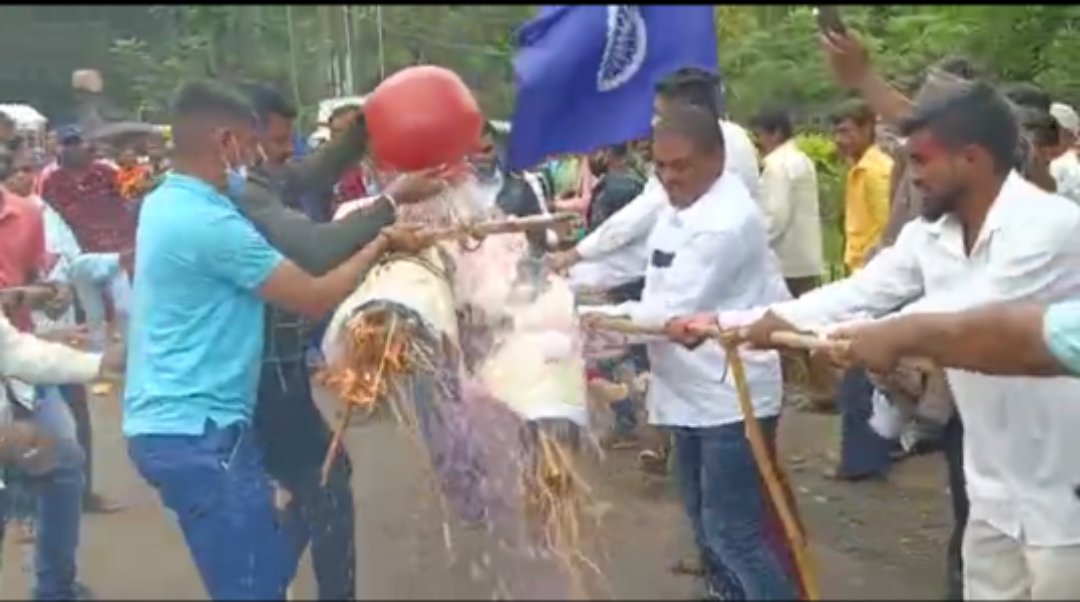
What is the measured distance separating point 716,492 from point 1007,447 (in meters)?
0.85

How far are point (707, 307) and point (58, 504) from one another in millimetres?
1444

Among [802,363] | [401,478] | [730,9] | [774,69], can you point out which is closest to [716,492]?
[802,363]

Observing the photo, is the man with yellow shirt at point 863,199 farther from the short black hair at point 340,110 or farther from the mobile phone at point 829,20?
the short black hair at point 340,110

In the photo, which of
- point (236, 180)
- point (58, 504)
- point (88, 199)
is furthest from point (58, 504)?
point (236, 180)

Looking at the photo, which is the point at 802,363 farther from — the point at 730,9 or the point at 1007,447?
the point at 730,9

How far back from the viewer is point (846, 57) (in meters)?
3.02

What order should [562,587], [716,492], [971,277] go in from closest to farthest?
[562,587] < [971,277] < [716,492]

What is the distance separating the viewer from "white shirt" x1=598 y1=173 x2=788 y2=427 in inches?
144

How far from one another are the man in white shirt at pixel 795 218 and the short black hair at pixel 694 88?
2.69 feet

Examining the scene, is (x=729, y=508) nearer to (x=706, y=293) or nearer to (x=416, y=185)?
(x=706, y=293)

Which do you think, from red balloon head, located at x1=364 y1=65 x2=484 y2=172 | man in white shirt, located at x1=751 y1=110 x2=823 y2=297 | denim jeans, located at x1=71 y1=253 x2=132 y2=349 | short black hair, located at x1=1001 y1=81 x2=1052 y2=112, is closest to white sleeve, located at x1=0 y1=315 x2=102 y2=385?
denim jeans, located at x1=71 y1=253 x2=132 y2=349

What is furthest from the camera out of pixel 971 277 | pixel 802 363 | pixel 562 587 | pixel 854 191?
pixel 854 191

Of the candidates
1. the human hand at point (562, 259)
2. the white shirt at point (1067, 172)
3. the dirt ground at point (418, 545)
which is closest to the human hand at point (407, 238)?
the dirt ground at point (418, 545)

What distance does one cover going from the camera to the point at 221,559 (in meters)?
3.03
